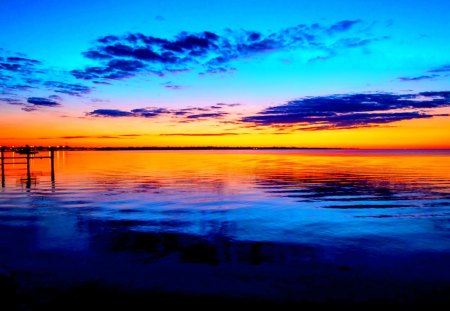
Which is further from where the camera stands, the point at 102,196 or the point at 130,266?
the point at 102,196

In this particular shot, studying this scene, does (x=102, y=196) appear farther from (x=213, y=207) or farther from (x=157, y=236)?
(x=157, y=236)

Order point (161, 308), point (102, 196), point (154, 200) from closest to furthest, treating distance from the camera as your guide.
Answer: point (161, 308) < point (154, 200) < point (102, 196)

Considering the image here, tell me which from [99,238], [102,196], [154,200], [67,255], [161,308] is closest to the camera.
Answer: [161,308]

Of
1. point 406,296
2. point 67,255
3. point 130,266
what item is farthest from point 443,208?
point 67,255

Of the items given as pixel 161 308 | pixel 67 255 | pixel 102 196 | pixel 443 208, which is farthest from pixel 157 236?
pixel 443 208

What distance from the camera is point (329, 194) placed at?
965 inches

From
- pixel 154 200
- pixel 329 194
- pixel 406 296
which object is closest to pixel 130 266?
pixel 406 296

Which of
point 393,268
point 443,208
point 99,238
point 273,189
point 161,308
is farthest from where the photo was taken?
point 273,189

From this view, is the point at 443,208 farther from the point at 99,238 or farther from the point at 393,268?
the point at 99,238

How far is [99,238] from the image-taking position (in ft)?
41.5

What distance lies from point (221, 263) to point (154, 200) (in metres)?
12.6

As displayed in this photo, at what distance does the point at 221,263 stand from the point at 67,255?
4.44 meters

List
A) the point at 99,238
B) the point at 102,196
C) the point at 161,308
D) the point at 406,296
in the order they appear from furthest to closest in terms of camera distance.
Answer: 1. the point at 102,196
2. the point at 99,238
3. the point at 406,296
4. the point at 161,308

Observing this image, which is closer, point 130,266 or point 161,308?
point 161,308
